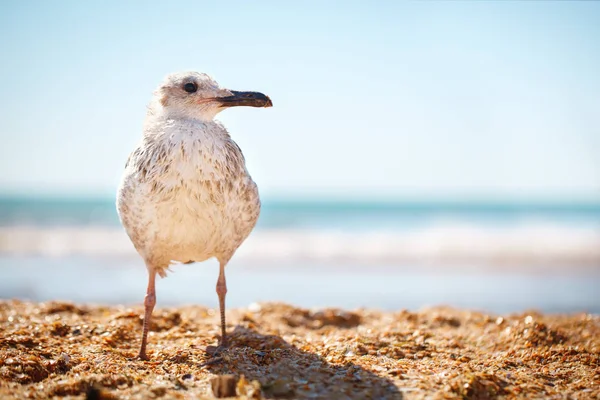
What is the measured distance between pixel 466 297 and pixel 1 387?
6.68 m

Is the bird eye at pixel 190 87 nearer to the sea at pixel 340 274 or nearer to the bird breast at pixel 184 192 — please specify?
the bird breast at pixel 184 192

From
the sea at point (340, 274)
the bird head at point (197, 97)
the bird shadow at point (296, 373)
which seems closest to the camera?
the bird shadow at point (296, 373)

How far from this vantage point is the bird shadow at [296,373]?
2.92 m

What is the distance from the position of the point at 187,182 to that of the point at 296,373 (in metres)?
1.46

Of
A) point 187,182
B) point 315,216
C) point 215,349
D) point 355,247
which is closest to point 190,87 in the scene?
point 187,182

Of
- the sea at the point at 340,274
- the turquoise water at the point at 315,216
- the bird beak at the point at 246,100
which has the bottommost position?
the sea at the point at 340,274

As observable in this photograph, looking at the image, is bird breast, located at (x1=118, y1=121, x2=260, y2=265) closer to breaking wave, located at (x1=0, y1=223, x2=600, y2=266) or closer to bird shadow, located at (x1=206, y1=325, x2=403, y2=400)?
bird shadow, located at (x1=206, y1=325, x2=403, y2=400)

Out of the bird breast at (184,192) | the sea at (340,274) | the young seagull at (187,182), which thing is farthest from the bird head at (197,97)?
the sea at (340,274)

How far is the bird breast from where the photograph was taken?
358cm

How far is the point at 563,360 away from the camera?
376 centimetres

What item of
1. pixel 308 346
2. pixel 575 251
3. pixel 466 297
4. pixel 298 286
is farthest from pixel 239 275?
pixel 575 251

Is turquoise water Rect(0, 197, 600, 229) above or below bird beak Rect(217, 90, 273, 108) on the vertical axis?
A: above

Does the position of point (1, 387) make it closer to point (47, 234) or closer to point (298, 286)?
point (298, 286)

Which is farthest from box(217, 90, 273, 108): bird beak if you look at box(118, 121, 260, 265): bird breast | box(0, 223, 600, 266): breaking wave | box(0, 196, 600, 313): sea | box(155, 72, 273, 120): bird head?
box(0, 223, 600, 266): breaking wave
